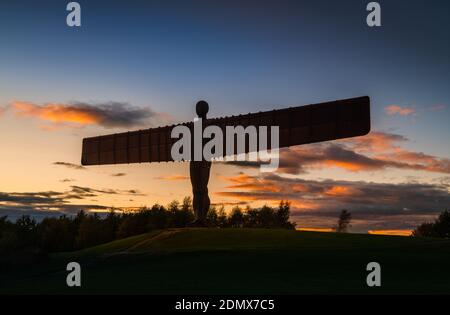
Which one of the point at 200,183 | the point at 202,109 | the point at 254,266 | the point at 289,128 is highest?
the point at 202,109

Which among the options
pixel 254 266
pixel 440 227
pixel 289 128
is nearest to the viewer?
pixel 254 266

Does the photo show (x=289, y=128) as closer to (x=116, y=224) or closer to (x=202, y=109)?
(x=202, y=109)

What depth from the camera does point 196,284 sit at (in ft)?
57.8

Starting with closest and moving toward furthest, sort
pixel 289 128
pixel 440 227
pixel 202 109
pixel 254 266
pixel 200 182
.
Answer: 1. pixel 254 266
2. pixel 289 128
3. pixel 200 182
4. pixel 202 109
5. pixel 440 227

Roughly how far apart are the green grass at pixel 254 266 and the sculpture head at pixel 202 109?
6507 millimetres

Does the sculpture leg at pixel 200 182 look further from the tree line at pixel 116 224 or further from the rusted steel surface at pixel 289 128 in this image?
the tree line at pixel 116 224

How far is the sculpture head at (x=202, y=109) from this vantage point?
102 feet

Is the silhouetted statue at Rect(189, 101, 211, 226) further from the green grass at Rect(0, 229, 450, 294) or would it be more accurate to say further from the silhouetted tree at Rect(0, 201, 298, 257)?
the silhouetted tree at Rect(0, 201, 298, 257)

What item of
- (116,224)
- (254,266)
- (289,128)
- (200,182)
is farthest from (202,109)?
(116,224)

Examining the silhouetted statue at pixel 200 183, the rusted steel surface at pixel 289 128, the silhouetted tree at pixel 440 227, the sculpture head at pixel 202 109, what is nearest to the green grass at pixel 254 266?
the silhouetted statue at pixel 200 183

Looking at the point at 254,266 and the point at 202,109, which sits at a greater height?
the point at 202,109

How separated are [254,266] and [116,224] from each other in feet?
170

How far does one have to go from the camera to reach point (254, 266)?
21203 millimetres
